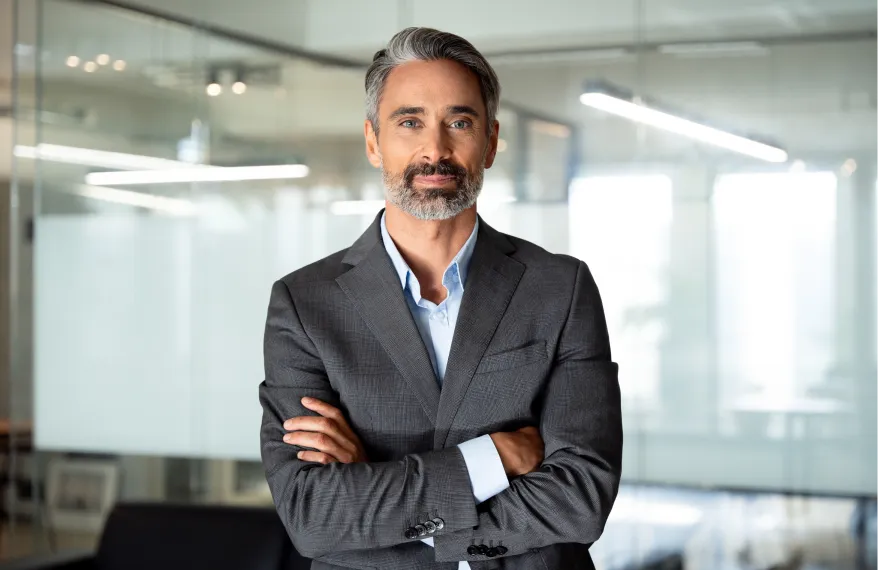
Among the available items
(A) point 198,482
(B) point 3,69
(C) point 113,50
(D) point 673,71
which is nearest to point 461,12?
(D) point 673,71

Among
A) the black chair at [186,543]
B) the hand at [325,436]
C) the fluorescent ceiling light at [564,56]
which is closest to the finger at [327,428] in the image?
the hand at [325,436]

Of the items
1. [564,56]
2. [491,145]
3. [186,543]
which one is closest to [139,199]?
[564,56]

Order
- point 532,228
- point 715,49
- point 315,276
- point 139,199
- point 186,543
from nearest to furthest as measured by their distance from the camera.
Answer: point 315,276 < point 186,543 < point 715,49 < point 532,228 < point 139,199

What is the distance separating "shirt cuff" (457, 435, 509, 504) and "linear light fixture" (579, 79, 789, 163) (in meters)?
3.07

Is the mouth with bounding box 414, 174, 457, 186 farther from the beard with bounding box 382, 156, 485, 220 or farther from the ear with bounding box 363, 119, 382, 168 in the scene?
the ear with bounding box 363, 119, 382, 168

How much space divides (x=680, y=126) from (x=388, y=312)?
300 cm

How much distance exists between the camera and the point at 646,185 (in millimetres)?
4668

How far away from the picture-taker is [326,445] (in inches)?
73.5

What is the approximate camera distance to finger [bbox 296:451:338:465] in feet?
6.15

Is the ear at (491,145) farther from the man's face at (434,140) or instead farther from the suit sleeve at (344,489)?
the suit sleeve at (344,489)

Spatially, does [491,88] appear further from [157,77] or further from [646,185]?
[157,77]

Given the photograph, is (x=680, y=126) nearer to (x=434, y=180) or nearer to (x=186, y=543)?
(x=186, y=543)

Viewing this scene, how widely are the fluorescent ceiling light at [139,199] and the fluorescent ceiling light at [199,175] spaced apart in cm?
4

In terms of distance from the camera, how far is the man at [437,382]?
Result: 1823 millimetres
